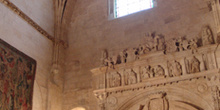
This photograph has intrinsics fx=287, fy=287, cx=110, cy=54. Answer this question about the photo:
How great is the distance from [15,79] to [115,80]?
3119 mm

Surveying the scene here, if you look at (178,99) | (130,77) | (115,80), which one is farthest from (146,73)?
(178,99)

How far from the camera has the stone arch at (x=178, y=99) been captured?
805 cm

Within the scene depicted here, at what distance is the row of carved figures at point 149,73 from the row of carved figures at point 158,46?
374 mm

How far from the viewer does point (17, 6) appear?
30.4 ft

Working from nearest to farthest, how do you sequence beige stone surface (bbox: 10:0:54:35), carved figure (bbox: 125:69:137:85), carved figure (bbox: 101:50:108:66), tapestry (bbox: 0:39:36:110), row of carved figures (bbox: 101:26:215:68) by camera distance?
tapestry (bbox: 0:39:36:110) < row of carved figures (bbox: 101:26:215:68) < carved figure (bbox: 125:69:137:85) < beige stone surface (bbox: 10:0:54:35) < carved figure (bbox: 101:50:108:66)

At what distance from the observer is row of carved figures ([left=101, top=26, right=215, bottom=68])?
8.64m

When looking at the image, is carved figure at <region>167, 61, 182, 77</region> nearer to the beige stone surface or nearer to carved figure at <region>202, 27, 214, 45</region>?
carved figure at <region>202, 27, 214, 45</region>

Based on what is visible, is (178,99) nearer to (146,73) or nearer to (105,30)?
(146,73)

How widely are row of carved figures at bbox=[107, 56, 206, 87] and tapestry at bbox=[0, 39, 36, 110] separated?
259cm

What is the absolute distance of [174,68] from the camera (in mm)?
8641

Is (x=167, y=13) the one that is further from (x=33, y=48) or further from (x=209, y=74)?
(x=33, y=48)

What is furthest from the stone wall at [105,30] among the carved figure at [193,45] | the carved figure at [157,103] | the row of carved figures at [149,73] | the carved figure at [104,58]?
the carved figure at [157,103]

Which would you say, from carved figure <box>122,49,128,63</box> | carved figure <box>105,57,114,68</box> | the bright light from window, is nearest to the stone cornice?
carved figure <box>105,57,114,68</box>

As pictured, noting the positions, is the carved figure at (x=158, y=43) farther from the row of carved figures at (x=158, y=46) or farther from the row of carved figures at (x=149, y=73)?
the row of carved figures at (x=149, y=73)
